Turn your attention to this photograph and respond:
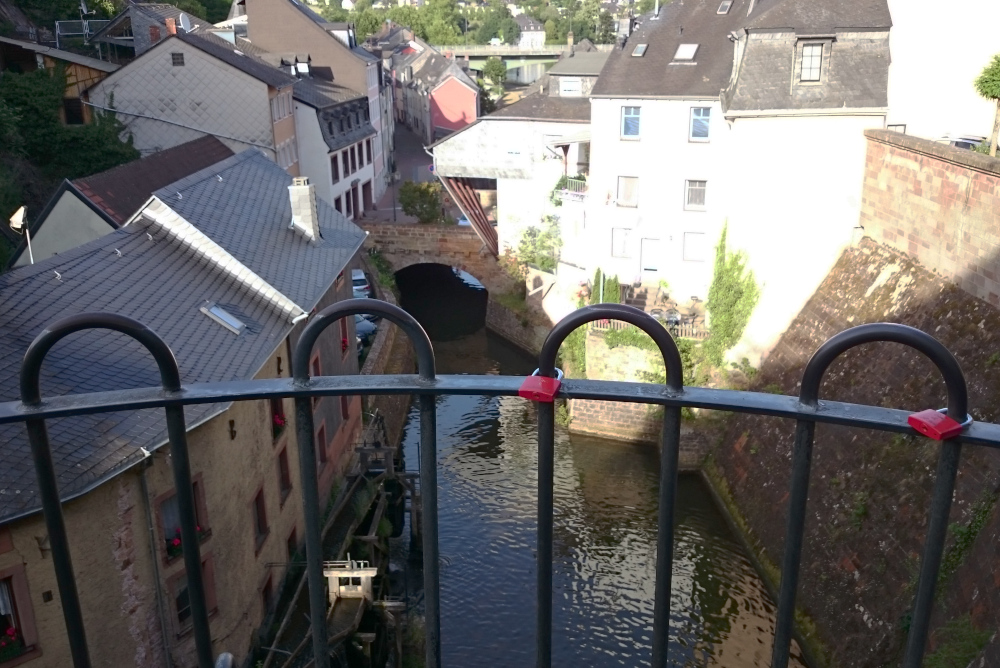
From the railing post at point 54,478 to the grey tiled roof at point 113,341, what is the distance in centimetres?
569

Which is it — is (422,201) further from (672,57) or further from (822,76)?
(822,76)

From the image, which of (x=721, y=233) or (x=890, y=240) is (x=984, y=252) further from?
(x=721, y=233)

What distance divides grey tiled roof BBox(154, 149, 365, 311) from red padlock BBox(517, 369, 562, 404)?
1117cm

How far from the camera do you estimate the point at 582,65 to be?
31.0 metres

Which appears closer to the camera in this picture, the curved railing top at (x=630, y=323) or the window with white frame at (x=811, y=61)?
the curved railing top at (x=630, y=323)

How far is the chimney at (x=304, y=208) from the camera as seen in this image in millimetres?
15344

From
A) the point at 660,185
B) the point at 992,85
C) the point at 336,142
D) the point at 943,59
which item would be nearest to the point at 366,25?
the point at 336,142

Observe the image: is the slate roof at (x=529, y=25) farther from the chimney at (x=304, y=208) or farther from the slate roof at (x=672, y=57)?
the chimney at (x=304, y=208)

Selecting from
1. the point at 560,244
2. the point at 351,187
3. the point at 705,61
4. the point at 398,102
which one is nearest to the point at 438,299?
the point at 351,187

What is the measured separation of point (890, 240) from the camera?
59.6 feet

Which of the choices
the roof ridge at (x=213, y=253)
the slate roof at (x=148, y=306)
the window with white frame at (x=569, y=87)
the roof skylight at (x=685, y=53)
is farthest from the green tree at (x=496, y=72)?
the roof ridge at (x=213, y=253)

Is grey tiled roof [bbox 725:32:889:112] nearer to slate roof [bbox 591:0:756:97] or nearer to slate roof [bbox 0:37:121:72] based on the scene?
slate roof [bbox 591:0:756:97]

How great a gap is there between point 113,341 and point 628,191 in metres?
16.7

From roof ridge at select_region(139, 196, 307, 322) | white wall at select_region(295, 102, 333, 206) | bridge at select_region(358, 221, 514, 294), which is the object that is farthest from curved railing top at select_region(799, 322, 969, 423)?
white wall at select_region(295, 102, 333, 206)
